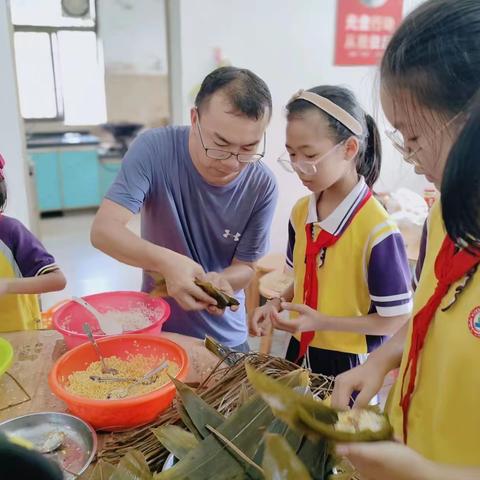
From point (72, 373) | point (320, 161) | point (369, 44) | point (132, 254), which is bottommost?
point (72, 373)

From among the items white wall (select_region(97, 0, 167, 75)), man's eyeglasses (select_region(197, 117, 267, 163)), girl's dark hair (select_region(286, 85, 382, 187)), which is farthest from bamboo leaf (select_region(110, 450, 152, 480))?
white wall (select_region(97, 0, 167, 75))

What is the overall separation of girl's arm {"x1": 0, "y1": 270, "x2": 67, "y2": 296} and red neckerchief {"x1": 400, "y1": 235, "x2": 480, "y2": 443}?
1.07 meters

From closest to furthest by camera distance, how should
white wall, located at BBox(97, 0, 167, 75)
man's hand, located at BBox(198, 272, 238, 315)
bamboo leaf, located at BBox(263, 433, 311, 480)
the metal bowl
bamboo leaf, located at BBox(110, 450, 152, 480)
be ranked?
1. bamboo leaf, located at BBox(263, 433, 311, 480)
2. bamboo leaf, located at BBox(110, 450, 152, 480)
3. the metal bowl
4. man's hand, located at BBox(198, 272, 238, 315)
5. white wall, located at BBox(97, 0, 167, 75)

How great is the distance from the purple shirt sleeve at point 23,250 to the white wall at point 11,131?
3.54ft

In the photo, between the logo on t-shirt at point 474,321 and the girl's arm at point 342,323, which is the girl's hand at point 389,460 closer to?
the logo on t-shirt at point 474,321

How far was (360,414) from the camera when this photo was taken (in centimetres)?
60

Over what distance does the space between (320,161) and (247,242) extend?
41 centimetres

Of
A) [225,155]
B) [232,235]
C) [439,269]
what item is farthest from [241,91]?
[439,269]

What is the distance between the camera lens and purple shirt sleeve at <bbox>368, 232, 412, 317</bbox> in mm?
1230

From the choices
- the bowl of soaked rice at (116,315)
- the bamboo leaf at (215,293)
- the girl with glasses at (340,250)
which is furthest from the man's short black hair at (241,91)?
the bowl of soaked rice at (116,315)

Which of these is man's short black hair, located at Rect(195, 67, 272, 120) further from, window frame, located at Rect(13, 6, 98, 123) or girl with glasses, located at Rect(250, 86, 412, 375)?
window frame, located at Rect(13, 6, 98, 123)

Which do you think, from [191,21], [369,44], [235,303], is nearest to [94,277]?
[191,21]

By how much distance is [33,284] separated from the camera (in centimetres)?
144

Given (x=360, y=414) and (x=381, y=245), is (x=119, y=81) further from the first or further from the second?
(x=360, y=414)
